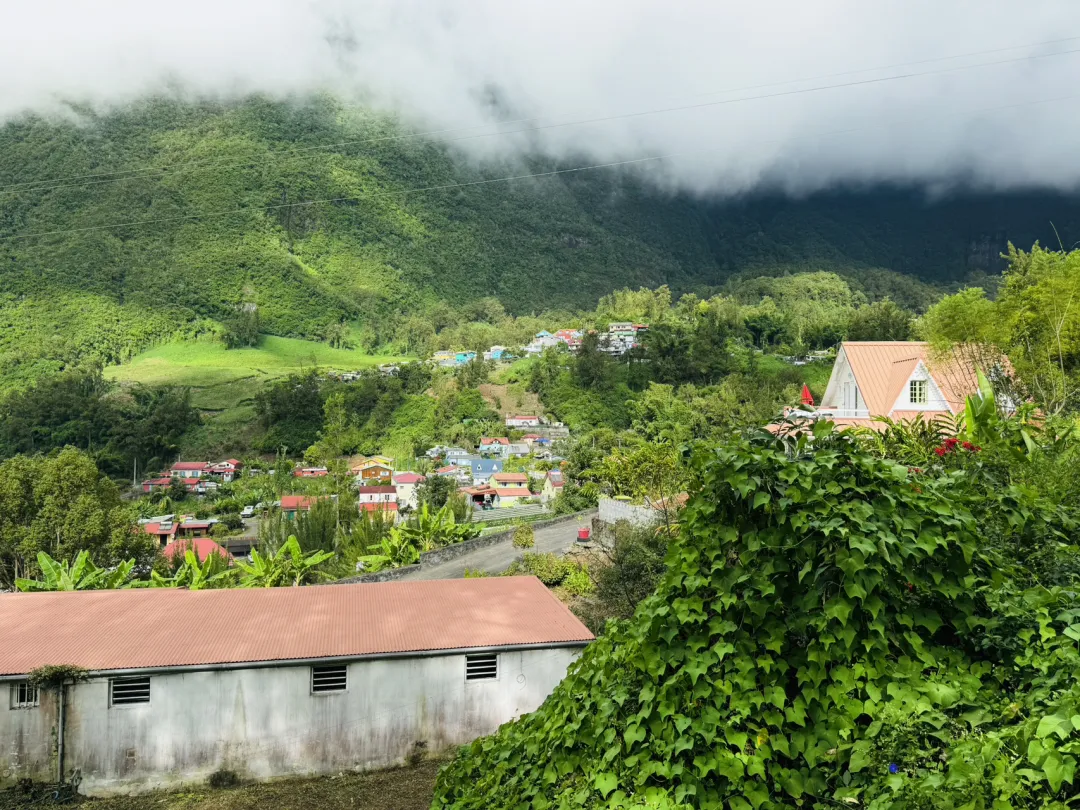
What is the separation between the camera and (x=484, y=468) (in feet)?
203

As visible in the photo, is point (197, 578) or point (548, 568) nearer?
point (197, 578)

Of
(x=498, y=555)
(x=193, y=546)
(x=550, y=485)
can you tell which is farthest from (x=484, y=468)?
(x=498, y=555)

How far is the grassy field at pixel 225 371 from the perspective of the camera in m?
80.6

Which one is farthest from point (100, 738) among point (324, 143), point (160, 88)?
point (160, 88)

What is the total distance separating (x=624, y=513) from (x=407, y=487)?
36.5m

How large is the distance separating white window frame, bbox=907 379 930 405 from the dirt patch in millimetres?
54361

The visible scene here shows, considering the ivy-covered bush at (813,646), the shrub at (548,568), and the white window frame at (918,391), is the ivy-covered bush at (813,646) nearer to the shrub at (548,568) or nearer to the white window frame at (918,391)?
the shrub at (548,568)

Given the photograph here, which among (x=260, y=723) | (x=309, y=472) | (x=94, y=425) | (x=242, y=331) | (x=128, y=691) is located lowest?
(x=260, y=723)

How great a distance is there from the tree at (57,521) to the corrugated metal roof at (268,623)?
61.3 feet

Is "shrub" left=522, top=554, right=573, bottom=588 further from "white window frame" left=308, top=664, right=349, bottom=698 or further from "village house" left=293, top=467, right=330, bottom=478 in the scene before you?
"village house" left=293, top=467, right=330, bottom=478

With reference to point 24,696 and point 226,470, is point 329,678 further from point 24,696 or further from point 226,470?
point 226,470

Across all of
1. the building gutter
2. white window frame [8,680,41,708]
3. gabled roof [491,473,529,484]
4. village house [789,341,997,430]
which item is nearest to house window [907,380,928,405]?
village house [789,341,997,430]

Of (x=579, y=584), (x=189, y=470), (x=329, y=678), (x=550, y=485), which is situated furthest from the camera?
(x=189, y=470)

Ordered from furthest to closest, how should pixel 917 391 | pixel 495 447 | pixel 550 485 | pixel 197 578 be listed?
pixel 495 447 → pixel 550 485 → pixel 917 391 → pixel 197 578
